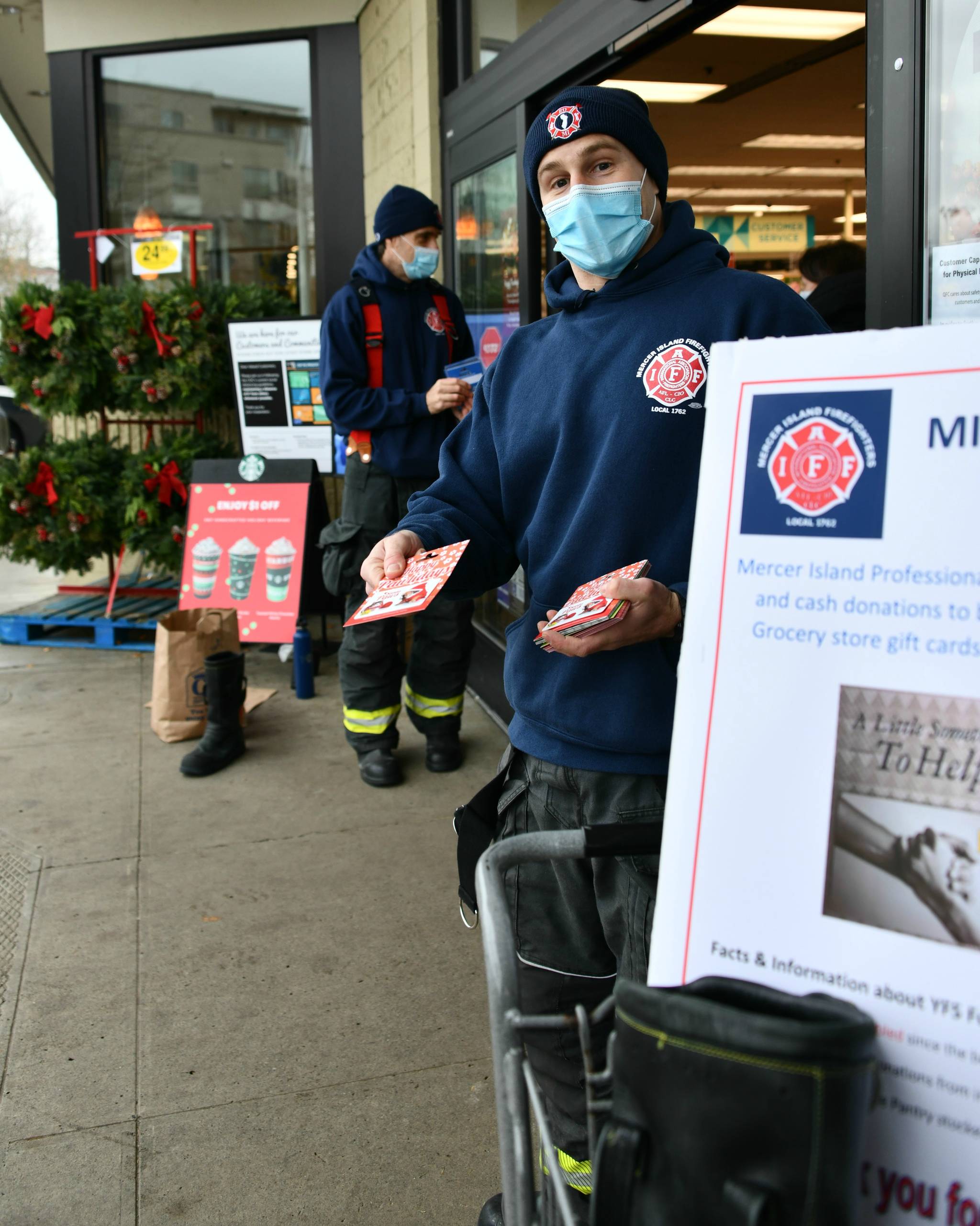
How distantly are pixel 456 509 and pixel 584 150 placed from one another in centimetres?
62

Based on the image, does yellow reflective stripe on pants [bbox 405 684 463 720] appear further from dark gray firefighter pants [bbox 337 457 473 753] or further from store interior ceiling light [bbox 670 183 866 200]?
store interior ceiling light [bbox 670 183 866 200]

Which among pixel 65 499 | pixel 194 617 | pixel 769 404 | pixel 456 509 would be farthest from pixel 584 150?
pixel 65 499

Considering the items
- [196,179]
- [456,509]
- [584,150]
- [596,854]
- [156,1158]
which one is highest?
[196,179]

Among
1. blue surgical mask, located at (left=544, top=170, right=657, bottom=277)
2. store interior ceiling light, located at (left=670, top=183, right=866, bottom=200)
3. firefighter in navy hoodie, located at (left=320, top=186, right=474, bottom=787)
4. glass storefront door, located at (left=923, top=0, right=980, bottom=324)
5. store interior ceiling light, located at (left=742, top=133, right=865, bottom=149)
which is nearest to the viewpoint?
blue surgical mask, located at (left=544, top=170, right=657, bottom=277)

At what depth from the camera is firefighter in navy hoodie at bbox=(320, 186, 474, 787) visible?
407 centimetres

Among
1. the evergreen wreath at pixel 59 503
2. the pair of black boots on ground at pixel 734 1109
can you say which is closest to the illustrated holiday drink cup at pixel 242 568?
the evergreen wreath at pixel 59 503

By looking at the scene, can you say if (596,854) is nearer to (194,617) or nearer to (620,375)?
(620,375)

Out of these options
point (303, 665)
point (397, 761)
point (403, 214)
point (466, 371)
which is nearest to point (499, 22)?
point (403, 214)

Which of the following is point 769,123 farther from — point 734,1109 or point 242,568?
point 734,1109

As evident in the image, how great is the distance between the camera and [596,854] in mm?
1160

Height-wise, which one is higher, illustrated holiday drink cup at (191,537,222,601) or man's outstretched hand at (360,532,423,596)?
man's outstretched hand at (360,532,423,596)

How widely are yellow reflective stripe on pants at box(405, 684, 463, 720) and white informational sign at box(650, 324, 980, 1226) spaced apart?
10.6 ft

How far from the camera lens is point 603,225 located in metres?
1.68

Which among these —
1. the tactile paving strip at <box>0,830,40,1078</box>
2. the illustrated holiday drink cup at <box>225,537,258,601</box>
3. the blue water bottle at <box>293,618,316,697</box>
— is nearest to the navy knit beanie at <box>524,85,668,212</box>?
the tactile paving strip at <box>0,830,40,1078</box>
